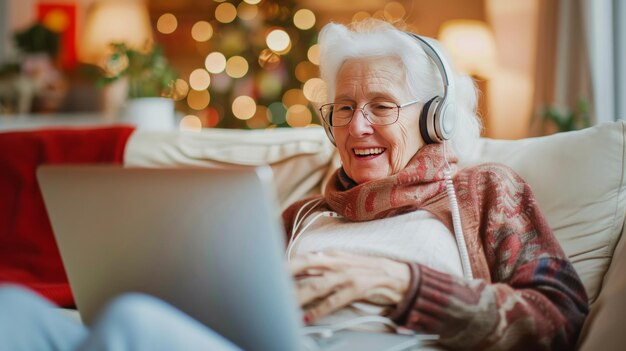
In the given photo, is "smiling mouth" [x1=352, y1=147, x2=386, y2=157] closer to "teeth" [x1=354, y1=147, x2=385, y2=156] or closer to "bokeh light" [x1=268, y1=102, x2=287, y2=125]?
"teeth" [x1=354, y1=147, x2=385, y2=156]

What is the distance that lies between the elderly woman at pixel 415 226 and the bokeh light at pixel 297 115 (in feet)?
8.96

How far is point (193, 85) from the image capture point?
4.58m

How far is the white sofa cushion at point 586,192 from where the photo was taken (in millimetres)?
1588

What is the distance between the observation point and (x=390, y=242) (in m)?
1.41

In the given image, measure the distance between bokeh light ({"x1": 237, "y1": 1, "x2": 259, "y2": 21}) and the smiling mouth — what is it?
283 centimetres

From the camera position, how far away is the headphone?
1.51 m

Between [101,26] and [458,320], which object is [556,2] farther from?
[458,320]

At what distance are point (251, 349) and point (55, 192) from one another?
14.1 inches

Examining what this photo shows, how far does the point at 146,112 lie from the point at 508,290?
1920 millimetres

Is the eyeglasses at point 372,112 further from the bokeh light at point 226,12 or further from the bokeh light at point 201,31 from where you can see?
the bokeh light at point 201,31

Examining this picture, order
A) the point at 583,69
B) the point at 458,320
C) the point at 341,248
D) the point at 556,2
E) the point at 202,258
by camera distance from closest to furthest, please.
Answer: the point at 202,258
the point at 458,320
the point at 341,248
the point at 583,69
the point at 556,2

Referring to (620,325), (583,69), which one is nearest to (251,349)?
(620,325)

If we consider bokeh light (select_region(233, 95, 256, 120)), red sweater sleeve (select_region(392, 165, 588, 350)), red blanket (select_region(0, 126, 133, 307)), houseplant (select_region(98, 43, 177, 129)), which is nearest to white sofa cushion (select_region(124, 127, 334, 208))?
red blanket (select_region(0, 126, 133, 307))

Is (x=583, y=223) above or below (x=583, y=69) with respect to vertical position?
below
